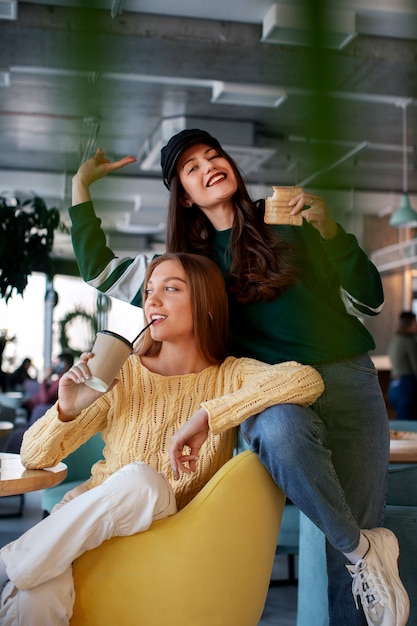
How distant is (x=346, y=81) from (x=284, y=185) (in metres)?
0.10

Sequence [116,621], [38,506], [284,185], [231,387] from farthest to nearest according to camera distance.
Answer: [38,506]
[231,387]
[116,621]
[284,185]

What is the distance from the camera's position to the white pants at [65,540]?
1318 millimetres

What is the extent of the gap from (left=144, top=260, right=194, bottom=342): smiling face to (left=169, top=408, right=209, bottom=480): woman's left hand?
236 millimetres

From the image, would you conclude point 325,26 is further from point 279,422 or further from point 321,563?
point 321,563

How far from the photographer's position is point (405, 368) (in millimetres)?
6883

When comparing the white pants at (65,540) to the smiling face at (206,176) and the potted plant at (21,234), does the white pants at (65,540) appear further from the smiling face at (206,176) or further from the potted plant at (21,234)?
the potted plant at (21,234)

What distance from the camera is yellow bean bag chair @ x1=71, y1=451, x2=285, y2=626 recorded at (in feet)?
4.61

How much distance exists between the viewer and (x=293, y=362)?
1550mm

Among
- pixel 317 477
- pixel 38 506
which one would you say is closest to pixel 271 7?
pixel 317 477

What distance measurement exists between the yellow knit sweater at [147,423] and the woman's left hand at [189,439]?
92 mm

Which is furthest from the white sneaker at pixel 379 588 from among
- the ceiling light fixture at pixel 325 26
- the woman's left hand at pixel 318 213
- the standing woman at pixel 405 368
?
the standing woman at pixel 405 368

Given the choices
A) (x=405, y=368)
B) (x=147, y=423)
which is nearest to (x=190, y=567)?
(x=147, y=423)

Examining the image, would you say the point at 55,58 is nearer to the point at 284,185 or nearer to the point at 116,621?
the point at 284,185

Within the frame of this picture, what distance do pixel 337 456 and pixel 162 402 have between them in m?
0.40
